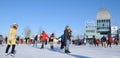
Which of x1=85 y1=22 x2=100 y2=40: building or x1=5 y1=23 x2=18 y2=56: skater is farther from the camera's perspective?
x1=85 y1=22 x2=100 y2=40: building

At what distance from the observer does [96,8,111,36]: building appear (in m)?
132

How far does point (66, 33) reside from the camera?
1493 centimetres

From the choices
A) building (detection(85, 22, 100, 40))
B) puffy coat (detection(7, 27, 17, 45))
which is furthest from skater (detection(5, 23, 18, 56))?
building (detection(85, 22, 100, 40))

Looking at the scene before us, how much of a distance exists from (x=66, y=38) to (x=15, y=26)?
3954 millimetres

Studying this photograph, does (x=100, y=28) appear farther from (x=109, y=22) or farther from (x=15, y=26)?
(x=15, y=26)

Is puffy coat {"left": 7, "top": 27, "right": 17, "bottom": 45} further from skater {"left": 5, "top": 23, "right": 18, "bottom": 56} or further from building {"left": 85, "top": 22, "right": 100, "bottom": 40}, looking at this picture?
building {"left": 85, "top": 22, "right": 100, "bottom": 40}

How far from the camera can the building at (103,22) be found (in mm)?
132225

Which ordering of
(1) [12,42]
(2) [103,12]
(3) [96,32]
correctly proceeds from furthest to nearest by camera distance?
(2) [103,12], (3) [96,32], (1) [12,42]

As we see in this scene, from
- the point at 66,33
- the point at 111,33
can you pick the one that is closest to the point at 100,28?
the point at 111,33

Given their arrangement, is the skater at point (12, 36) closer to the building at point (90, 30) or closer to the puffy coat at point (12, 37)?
the puffy coat at point (12, 37)

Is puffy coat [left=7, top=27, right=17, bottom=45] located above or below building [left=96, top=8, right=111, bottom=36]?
below

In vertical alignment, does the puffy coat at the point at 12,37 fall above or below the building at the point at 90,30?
below

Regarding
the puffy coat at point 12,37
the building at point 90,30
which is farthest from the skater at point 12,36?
the building at point 90,30

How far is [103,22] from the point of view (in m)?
138
